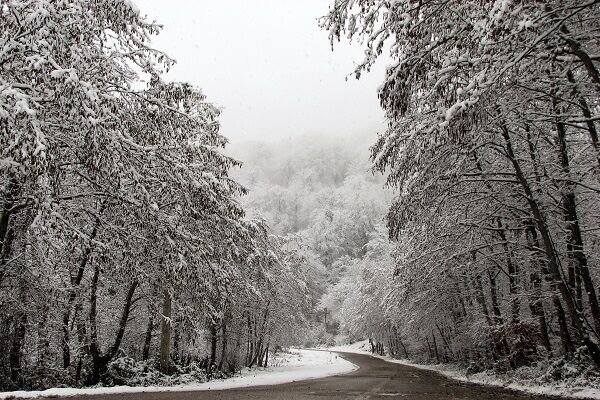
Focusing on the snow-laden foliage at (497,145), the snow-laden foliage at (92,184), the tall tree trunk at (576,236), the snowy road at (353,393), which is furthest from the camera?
the tall tree trunk at (576,236)

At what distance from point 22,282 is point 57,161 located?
19.0 feet

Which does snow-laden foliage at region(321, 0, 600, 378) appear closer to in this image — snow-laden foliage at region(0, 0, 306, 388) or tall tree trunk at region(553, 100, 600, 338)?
tall tree trunk at region(553, 100, 600, 338)

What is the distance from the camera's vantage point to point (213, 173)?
1134 centimetres

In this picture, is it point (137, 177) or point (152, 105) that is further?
point (152, 105)

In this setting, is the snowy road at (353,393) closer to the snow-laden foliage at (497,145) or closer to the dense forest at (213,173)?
the dense forest at (213,173)

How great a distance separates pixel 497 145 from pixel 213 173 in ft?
23.9

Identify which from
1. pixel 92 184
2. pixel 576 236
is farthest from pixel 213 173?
pixel 576 236

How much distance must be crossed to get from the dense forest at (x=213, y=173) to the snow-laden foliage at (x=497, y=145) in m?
0.05

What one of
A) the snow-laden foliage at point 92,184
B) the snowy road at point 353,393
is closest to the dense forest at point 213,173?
the snow-laden foliage at point 92,184

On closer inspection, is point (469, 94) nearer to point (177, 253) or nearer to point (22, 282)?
point (177, 253)

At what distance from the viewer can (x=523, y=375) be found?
14383 millimetres

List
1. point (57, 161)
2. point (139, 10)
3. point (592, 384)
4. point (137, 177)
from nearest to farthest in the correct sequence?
point (57, 161)
point (137, 177)
point (139, 10)
point (592, 384)

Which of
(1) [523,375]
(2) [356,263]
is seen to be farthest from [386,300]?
(2) [356,263]

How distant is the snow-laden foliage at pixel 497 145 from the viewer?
21.2 feet
